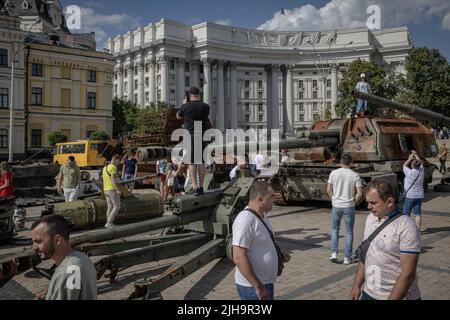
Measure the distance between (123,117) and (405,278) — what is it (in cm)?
6040

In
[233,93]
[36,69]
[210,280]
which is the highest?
[233,93]

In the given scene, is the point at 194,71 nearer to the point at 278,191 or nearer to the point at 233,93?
the point at 233,93

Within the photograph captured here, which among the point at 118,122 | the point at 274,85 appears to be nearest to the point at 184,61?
the point at 274,85

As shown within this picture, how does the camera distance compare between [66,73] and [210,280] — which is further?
[66,73]

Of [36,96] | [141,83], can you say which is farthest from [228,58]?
[36,96]

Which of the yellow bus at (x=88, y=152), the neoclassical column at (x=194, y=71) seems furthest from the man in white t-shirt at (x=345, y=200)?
the neoclassical column at (x=194, y=71)

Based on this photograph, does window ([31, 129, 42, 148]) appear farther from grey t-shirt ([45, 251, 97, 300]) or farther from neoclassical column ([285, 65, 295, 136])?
neoclassical column ([285, 65, 295, 136])

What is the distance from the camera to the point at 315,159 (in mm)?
15023

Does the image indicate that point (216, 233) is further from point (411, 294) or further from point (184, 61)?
point (184, 61)

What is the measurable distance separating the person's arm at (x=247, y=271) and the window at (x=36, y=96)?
151ft

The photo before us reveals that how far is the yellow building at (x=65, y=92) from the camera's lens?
4500cm

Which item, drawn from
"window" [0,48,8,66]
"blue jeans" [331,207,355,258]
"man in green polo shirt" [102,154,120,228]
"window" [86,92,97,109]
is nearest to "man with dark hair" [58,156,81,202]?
"man in green polo shirt" [102,154,120,228]

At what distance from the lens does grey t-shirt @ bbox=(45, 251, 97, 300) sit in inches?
119

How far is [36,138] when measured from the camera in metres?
45.6
